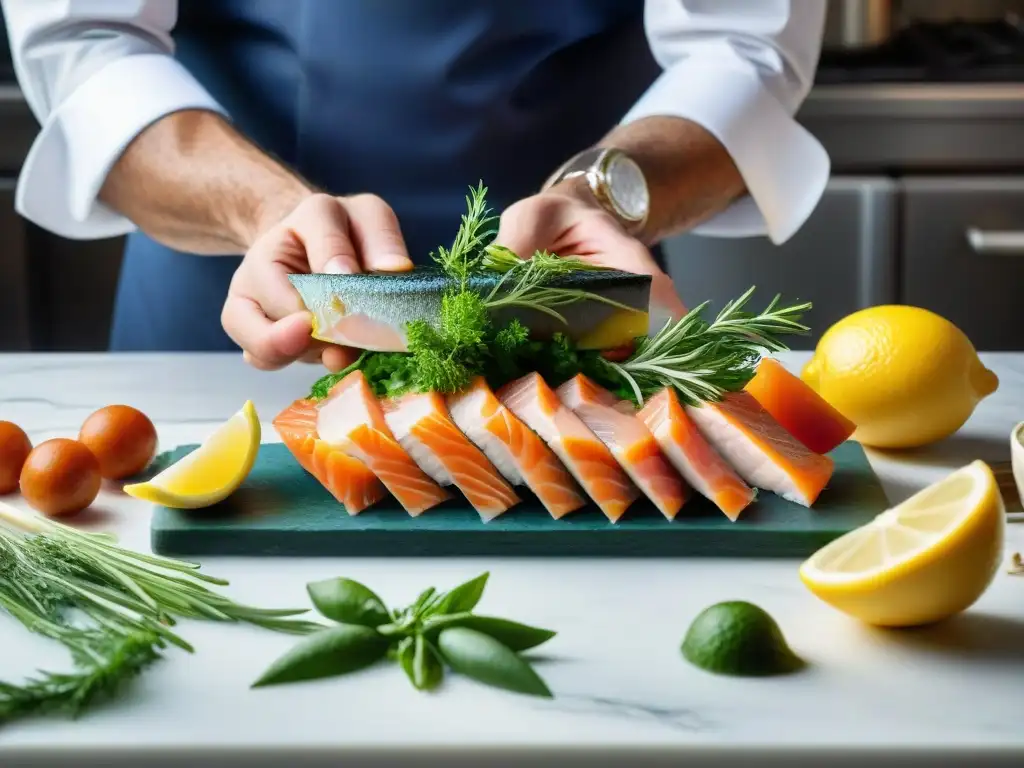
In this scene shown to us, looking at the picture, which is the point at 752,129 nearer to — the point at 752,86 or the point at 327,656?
the point at 752,86

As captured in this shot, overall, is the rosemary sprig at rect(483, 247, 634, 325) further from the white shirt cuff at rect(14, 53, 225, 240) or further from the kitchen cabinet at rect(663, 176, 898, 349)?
the kitchen cabinet at rect(663, 176, 898, 349)

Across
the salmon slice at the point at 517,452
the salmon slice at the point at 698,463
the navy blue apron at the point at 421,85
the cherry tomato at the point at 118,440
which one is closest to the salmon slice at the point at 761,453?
the salmon slice at the point at 698,463

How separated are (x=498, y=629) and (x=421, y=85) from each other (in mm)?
1264

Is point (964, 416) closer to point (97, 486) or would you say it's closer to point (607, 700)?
point (607, 700)

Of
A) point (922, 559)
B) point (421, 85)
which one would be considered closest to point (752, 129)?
point (421, 85)

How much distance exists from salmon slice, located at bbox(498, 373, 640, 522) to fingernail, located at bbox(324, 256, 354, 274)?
31 centimetres

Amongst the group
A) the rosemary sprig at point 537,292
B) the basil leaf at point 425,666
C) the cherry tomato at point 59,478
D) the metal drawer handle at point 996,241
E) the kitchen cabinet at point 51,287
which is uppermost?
the rosemary sprig at point 537,292

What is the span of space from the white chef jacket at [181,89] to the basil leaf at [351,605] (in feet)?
3.60

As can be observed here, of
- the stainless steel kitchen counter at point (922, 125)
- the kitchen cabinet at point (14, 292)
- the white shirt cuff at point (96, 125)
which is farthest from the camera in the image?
the kitchen cabinet at point (14, 292)


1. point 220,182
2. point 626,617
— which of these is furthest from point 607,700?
point 220,182

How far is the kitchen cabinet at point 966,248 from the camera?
292cm

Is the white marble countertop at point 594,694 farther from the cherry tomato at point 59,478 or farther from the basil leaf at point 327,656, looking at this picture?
the cherry tomato at point 59,478

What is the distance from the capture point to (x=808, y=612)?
1.08 meters

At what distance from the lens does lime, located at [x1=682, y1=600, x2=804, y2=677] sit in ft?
3.12
